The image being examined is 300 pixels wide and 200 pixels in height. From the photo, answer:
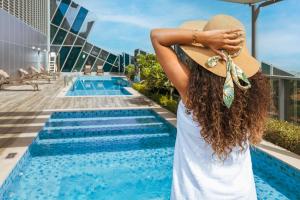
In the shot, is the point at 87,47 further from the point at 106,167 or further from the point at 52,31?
the point at 106,167

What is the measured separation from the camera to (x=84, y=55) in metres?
34.6

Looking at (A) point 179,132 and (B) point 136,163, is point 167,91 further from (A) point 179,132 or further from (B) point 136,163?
(A) point 179,132

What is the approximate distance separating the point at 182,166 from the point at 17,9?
2172 cm

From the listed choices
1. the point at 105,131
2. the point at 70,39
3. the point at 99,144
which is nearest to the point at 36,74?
the point at 105,131

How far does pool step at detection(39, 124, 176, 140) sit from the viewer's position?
793cm

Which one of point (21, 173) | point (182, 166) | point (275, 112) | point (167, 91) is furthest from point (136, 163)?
point (167, 91)

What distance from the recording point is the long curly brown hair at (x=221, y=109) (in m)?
1.39

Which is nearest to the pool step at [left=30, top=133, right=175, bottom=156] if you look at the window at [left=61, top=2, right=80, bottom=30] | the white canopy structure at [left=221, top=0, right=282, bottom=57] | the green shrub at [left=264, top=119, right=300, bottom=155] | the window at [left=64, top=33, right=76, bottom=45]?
the green shrub at [left=264, top=119, right=300, bottom=155]

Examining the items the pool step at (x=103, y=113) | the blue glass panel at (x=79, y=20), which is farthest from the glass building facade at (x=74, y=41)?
the pool step at (x=103, y=113)

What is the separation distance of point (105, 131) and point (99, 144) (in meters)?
1.13

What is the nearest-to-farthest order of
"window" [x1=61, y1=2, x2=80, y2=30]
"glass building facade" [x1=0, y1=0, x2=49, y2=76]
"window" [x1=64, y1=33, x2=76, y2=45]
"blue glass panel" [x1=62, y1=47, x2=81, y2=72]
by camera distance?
"glass building facade" [x1=0, y1=0, x2=49, y2=76], "window" [x1=61, y1=2, x2=80, y2=30], "window" [x1=64, y1=33, x2=76, y2=45], "blue glass panel" [x1=62, y1=47, x2=81, y2=72]

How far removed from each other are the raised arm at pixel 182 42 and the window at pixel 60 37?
110 ft

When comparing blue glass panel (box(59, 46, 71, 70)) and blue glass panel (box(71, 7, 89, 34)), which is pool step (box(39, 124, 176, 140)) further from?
blue glass panel (box(59, 46, 71, 70))

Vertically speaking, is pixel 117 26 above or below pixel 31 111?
above
